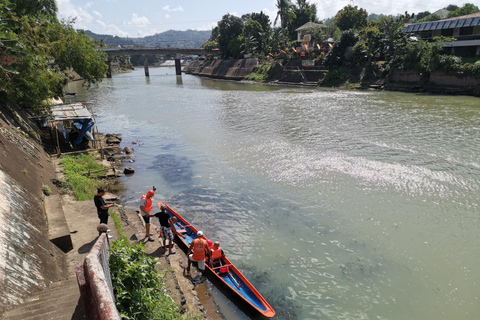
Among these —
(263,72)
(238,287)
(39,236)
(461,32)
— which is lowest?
(238,287)

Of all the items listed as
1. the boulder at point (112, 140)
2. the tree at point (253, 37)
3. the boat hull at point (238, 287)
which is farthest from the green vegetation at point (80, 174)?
the tree at point (253, 37)

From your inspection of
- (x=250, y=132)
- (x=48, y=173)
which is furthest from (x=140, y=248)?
(x=250, y=132)

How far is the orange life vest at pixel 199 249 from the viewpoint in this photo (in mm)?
10312

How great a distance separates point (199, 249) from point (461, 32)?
183ft

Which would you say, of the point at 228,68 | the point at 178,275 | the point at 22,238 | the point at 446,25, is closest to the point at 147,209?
the point at 178,275

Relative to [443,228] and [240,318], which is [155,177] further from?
[443,228]

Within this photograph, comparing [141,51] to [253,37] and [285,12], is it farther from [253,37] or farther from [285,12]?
[285,12]

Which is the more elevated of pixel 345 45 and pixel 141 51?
pixel 141 51

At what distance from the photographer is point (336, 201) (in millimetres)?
15320

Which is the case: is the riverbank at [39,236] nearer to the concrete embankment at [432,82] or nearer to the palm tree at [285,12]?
the concrete embankment at [432,82]

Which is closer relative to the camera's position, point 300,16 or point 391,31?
point 391,31

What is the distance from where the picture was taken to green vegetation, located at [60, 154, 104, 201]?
14617 millimetres

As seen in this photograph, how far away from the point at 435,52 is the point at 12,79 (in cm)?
4988

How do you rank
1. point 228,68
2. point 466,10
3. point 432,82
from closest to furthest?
point 432,82
point 466,10
point 228,68
